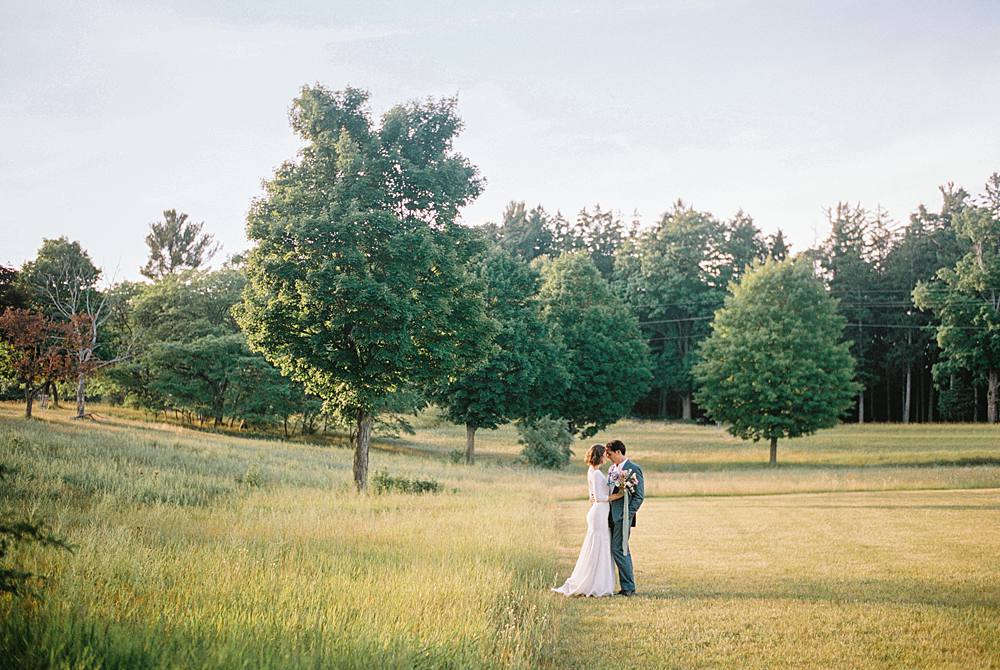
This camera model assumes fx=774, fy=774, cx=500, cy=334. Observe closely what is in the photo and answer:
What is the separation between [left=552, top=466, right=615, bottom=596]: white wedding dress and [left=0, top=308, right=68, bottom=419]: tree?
28487 millimetres

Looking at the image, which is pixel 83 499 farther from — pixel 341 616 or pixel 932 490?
pixel 932 490

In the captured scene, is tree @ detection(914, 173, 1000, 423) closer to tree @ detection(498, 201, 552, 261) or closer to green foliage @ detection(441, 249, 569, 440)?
green foliage @ detection(441, 249, 569, 440)

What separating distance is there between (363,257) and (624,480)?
1153 cm

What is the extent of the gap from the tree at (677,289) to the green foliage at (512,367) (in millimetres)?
30314

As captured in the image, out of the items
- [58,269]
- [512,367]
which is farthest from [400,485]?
[58,269]

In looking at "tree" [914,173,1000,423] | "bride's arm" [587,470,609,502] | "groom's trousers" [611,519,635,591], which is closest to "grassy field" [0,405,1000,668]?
"groom's trousers" [611,519,635,591]

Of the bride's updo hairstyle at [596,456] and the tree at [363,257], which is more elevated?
the tree at [363,257]

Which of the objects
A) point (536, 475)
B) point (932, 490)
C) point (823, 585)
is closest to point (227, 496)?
point (823, 585)

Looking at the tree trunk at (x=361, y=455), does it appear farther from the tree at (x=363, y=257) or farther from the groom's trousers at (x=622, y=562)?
the groom's trousers at (x=622, y=562)

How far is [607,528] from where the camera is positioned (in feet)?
38.3

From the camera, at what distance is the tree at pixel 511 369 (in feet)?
139

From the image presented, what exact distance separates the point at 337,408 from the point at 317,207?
6.34 m

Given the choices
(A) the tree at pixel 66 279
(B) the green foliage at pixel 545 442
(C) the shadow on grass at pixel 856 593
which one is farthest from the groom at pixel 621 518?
(A) the tree at pixel 66 279

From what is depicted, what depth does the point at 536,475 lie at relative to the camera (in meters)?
36.1
